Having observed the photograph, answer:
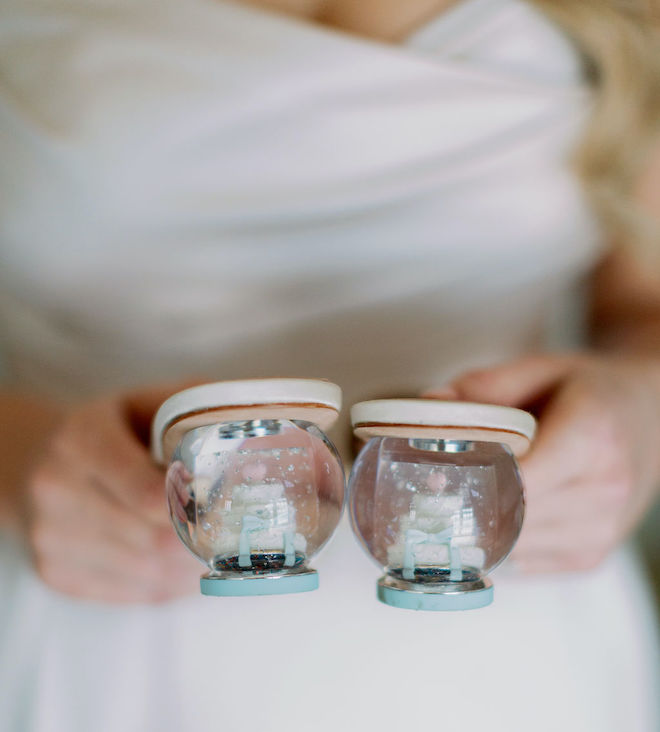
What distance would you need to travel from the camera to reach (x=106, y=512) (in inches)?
13.2

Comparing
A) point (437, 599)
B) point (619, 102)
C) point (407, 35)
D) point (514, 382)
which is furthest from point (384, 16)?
point (437, 599)

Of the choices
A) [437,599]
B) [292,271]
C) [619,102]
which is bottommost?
[437,599]

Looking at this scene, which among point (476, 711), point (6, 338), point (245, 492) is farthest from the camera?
point (6, 338)

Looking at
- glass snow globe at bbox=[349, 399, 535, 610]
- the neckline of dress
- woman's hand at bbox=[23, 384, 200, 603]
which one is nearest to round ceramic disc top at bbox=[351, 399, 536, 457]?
glass snow globe at bbox=[349, 399, 535, 610]

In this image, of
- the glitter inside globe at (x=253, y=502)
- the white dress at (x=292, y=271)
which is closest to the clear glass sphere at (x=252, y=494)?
the glitter inside globe at (x=253, y=502)

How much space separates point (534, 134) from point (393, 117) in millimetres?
91

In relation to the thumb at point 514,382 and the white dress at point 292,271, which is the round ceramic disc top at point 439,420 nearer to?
the thumb at point 514,382

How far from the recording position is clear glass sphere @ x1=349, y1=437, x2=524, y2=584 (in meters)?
0.22

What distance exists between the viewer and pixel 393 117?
16.8 inches

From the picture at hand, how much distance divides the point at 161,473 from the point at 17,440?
140 millimetres

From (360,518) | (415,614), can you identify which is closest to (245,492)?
(360,518)

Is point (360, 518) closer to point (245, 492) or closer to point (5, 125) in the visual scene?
point (245, 492)

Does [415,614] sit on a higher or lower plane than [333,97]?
lower

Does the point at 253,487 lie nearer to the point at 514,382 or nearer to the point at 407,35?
the point at 514,382
